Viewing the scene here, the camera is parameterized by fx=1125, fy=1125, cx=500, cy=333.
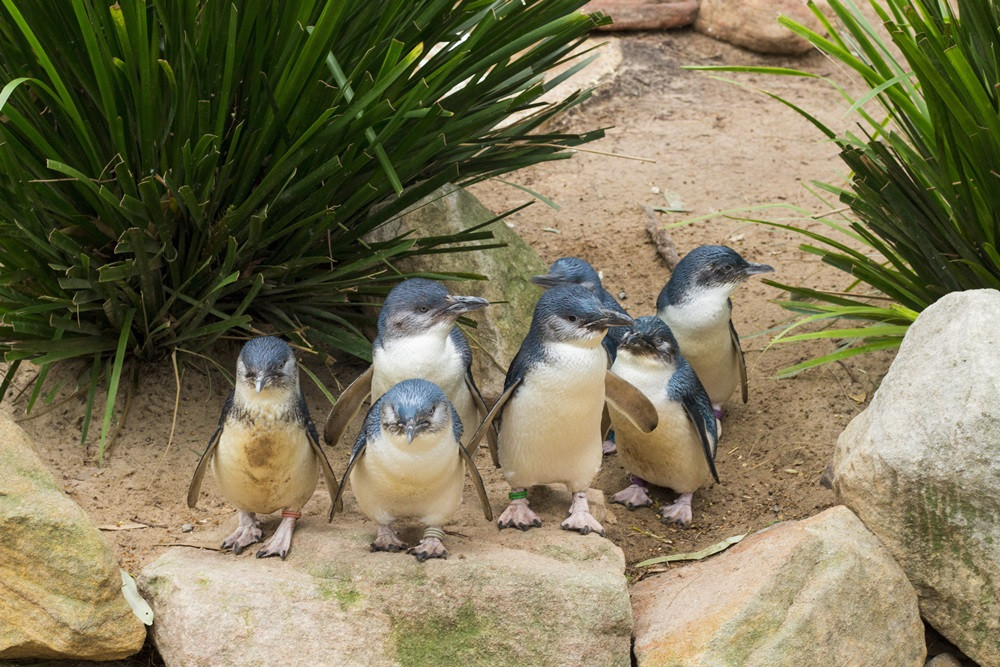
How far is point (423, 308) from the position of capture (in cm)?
366

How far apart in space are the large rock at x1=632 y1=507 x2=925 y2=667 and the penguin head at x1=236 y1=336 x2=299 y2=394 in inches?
49.7

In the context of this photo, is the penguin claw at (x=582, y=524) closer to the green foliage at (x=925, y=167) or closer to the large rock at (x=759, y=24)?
the green foliage at (x=925, y=167)

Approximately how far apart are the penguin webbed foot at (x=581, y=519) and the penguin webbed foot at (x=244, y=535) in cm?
97

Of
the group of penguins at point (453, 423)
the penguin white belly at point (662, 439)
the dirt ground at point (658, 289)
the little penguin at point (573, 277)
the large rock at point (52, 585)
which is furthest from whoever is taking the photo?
the little penguin at point (573, 277)

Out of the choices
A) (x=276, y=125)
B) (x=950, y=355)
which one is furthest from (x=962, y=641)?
(x=276, y=125)

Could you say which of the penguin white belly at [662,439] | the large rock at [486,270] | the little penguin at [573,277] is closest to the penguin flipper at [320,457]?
the penguin white belly at [662,439]

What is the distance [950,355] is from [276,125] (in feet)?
7.28

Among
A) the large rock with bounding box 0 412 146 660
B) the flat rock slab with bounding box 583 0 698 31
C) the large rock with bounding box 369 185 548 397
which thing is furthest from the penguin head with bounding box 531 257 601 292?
the flat rock slab with bounding box 583 0 698 31

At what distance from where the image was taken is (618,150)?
22.8 ft

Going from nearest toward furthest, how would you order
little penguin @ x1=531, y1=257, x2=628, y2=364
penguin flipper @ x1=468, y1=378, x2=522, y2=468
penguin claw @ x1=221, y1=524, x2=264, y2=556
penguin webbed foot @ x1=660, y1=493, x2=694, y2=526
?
penguin claw @ x1=221, y1=524, x2=264, y2=556
penguin flipper @ x1=468, y1=378, x2=522, y2=468
penguin webbed foot @ x1=660, y1=493, x2=694, y2=526
little penguin @ x1=531, y1=257, x2=628, y2=364

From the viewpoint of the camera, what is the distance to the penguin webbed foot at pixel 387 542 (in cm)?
333

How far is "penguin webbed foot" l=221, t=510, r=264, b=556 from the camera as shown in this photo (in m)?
3.46

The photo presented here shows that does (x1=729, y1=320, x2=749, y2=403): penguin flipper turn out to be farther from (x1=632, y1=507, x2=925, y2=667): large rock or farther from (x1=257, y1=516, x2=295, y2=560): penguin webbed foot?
(x1=257, y1=516, x2=295, y2=560): penguin webbed foot

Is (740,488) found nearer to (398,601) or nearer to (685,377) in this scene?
(685,377)
